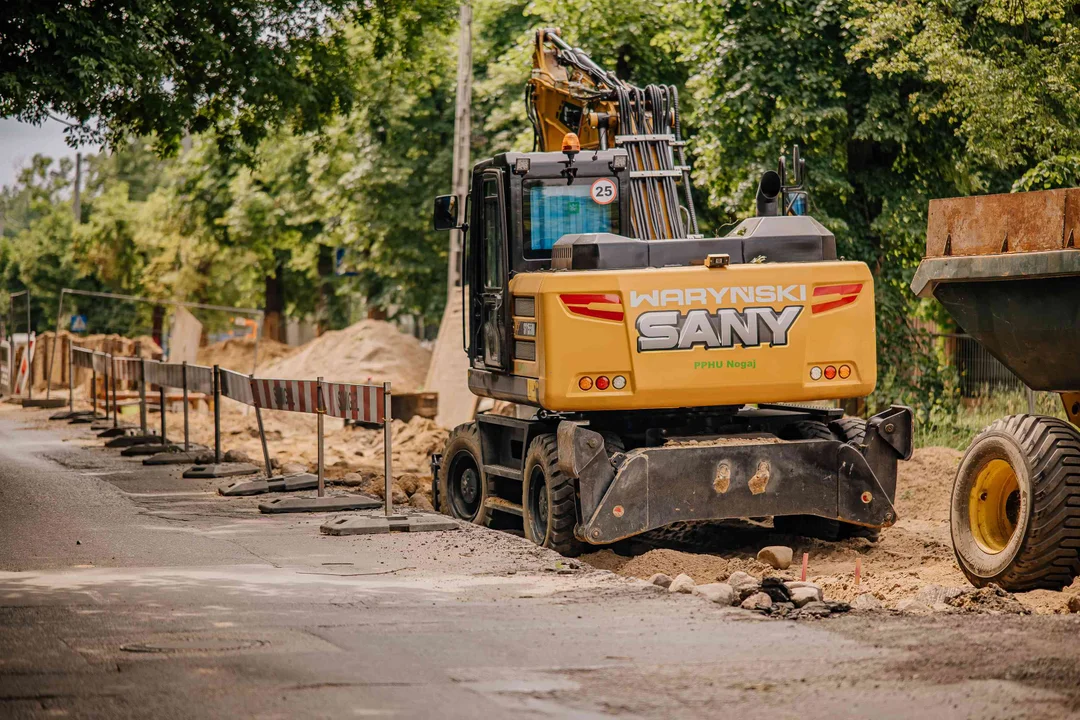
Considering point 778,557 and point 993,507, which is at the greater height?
point 993,507

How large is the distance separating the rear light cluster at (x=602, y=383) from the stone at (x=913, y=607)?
2716 mm

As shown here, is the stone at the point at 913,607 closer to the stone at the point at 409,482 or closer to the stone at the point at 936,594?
the stone at the point at 936,594

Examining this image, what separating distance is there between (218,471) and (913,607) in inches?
373

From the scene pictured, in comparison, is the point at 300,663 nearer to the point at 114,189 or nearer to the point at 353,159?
the point at 353,159

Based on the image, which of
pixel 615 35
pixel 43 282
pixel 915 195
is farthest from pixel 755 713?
pixel 43 282

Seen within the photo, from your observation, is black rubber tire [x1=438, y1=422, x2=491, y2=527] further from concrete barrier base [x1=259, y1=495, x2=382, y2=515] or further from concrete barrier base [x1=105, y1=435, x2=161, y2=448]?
concrete barrier base [x1=105, y1=435, x2=161, y2=448]

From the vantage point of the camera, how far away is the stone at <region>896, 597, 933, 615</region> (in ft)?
26.9

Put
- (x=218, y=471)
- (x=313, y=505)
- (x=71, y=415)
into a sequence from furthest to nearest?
(x=71, y=415) → (x=218, y=471) → (x=313, y=505)

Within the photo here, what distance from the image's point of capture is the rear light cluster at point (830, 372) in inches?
429

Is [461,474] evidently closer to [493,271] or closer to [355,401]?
[355,401]

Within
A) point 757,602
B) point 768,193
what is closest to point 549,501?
point 757,602

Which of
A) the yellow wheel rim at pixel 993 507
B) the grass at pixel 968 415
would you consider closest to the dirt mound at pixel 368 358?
the grass at pixel 968 415

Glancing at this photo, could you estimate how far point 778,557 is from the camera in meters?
10.6

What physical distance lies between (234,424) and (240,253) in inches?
696
